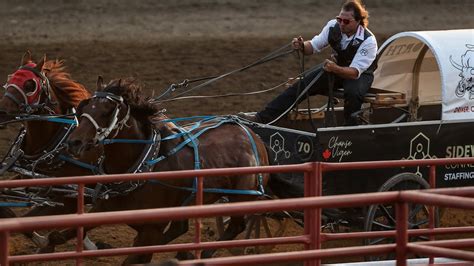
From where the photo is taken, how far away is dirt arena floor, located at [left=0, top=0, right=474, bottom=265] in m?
15.3

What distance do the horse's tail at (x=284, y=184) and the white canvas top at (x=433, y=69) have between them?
134 cm

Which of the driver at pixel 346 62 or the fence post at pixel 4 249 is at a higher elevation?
the driver at pixel 346 62

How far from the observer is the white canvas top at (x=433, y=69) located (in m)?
9.48

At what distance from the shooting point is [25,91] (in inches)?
357

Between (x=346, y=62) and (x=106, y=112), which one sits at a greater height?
(x=346, y=62)

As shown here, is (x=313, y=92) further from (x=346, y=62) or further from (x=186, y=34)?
(x=186, y=34)

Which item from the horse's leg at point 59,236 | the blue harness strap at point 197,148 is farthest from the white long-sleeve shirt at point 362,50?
the horse's leg at point 59,236

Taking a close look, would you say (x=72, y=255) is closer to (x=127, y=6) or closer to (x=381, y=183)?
(x=381, y=183)

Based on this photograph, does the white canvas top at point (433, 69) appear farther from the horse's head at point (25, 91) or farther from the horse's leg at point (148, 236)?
the horse's head at point (25, 91)

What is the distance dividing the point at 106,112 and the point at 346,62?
7.61 feet

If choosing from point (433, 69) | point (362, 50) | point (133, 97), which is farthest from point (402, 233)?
point (433, 69)

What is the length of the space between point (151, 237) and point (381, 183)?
6.58 ft

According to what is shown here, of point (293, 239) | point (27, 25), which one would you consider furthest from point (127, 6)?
point (293, 239)

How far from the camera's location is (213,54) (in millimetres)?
16609
